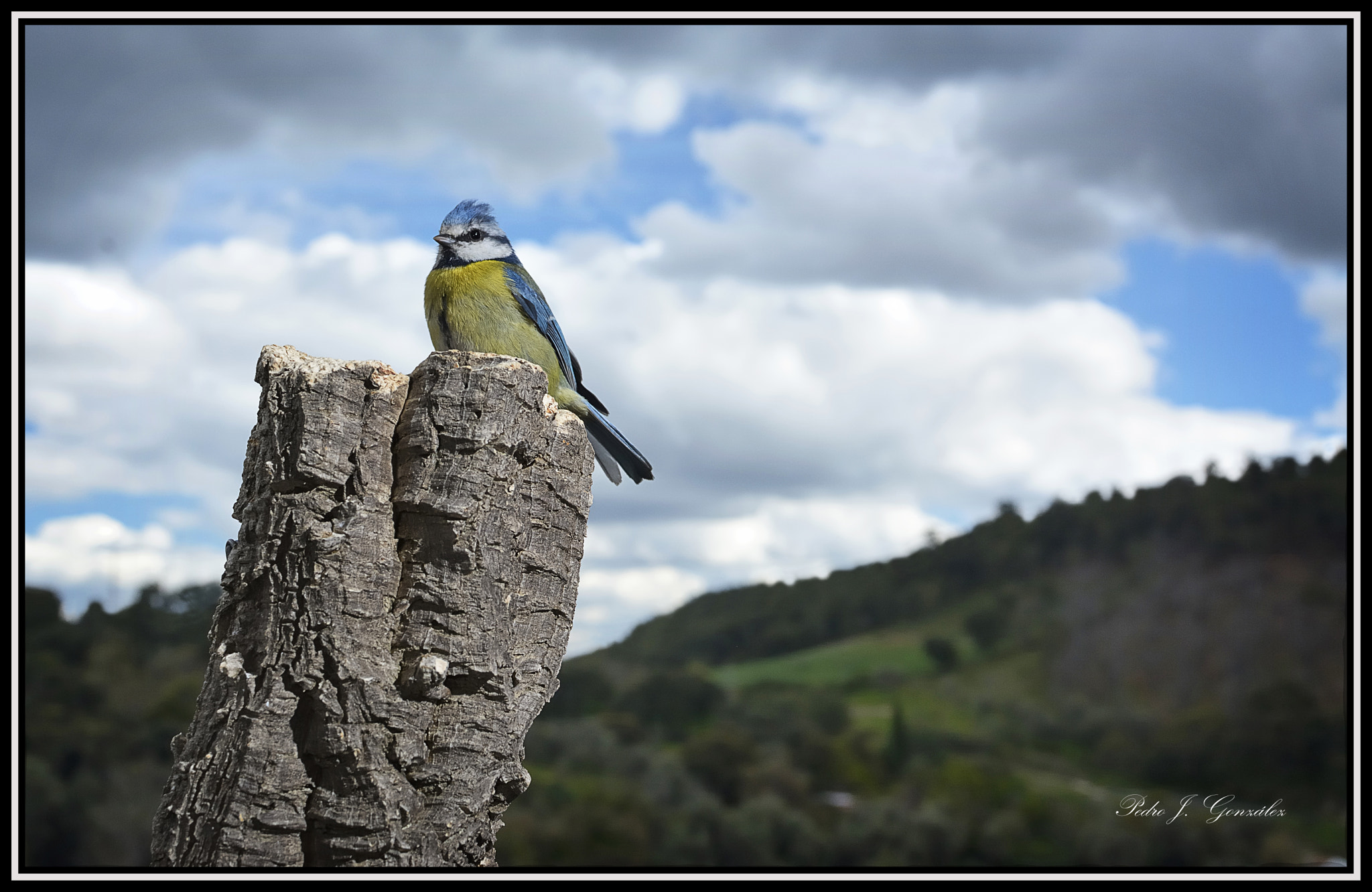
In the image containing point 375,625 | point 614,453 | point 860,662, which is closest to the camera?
point 375,625

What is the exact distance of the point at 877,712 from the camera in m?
40.6

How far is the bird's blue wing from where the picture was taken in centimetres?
623

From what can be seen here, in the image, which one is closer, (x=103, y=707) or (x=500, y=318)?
(x=500, y=318)

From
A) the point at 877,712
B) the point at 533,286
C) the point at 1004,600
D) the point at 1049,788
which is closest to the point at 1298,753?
the point at 1049,788

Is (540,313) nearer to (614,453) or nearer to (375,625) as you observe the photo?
(614,453)

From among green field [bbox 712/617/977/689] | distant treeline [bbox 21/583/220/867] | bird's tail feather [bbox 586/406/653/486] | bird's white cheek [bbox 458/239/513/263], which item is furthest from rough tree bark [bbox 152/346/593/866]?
green field [bbox 712/617/977/689]

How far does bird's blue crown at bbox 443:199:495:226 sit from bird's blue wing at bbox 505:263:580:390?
0.46 m

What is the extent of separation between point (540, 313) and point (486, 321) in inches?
15.1

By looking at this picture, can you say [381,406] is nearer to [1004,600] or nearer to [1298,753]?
[1298,753]

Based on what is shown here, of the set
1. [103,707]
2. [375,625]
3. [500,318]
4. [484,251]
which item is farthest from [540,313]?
[103,707]

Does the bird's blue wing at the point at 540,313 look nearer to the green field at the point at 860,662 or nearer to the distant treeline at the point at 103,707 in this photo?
the distant treeline at the point at 103,707

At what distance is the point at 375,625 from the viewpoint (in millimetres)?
3818

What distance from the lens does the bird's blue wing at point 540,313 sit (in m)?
6.23

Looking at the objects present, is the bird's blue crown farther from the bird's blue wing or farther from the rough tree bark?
the rough tree bark
